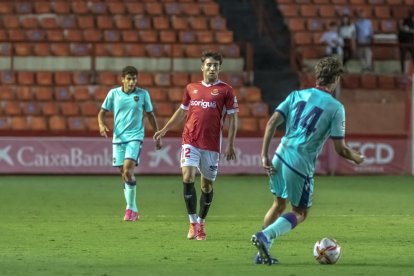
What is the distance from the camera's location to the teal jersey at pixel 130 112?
16531 millimetres

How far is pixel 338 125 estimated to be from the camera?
10.7 metres

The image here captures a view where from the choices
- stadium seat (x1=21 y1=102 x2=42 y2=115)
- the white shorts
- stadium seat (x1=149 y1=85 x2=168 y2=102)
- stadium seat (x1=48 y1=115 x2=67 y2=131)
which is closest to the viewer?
the white shorts

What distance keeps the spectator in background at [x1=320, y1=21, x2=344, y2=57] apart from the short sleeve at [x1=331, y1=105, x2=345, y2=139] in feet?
62.4

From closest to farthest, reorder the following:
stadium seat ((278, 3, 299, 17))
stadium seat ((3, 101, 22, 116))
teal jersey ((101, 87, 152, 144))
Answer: teal jersey ((101, 87, 152, 144)), stadium seat ((3, 101, 22, 116)), stadium seat ((278, 3, 299, 17))

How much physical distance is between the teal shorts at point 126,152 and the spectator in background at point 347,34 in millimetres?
14415

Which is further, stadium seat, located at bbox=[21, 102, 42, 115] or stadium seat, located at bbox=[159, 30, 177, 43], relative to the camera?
stadium seat, located at bbox=[159, 30, 177, 43]

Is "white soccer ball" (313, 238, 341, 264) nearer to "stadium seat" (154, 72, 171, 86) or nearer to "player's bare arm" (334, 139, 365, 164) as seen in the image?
"player's bare arm" (334, 139, 365, 164)

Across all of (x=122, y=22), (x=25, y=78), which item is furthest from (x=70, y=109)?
(x=122, y=22)

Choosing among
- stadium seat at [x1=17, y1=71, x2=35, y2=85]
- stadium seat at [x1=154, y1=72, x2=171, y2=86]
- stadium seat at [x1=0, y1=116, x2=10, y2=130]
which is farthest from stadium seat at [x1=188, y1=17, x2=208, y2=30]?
stadium seat at [x1=0, y1=116, x2=10, y2=130]

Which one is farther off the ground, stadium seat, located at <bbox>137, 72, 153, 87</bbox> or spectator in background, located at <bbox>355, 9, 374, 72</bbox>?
spectator in background, located at <bbox>355, 9, 374, 72</bbox>

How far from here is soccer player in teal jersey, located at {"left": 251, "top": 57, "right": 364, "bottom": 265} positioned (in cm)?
1062

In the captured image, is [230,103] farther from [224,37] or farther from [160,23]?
[160,23]

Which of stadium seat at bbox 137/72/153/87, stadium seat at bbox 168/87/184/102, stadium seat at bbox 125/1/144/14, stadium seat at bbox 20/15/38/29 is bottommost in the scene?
stadium seat at bbox 168/87/184/102

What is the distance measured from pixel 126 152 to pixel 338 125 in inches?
243
